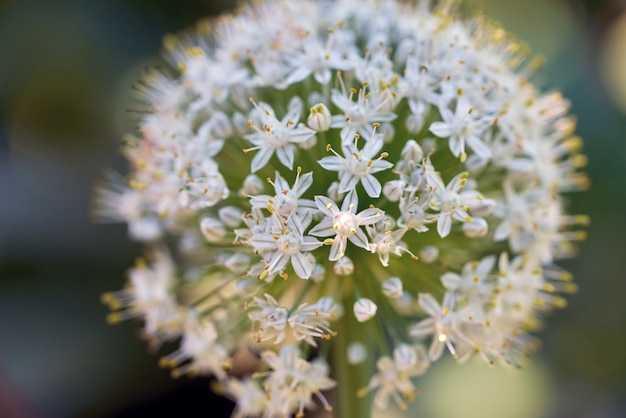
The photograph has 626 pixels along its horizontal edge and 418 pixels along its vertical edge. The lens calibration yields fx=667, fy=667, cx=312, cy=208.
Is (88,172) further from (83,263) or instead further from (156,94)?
(156,94)

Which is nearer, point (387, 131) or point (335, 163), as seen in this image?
point (335, 163)

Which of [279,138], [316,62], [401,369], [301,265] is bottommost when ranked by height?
[401,369]

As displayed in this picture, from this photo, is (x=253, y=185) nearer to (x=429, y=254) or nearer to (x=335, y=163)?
(x=335, y=163)

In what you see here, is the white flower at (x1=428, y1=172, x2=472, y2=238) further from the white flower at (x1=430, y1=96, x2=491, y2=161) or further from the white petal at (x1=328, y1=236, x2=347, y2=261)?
the white petal at (x1=328, y1=236, x2=347, y2=261)

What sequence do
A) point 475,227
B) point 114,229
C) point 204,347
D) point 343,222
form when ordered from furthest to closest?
1. point 114,229
2. point 204,347
3. point 475,227
4. point 343,222

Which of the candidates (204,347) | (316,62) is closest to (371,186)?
(316,62)

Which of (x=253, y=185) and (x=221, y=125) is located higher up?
(x=221, y=125)

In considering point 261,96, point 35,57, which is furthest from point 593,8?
point 35,57
